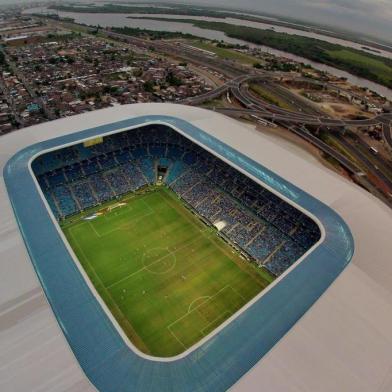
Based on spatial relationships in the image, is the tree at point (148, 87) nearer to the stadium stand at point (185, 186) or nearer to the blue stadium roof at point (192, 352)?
the stadium stand at point (185, 186)

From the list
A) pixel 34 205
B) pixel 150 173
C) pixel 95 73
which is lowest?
pixel 95 73

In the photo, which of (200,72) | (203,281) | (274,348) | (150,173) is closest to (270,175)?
(203,281)

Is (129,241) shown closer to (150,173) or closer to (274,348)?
(150,173)

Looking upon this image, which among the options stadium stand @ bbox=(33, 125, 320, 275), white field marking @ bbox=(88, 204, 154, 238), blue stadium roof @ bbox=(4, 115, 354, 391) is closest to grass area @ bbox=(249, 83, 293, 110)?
stadium stand @ bbox=(33, 125, 320, 275)

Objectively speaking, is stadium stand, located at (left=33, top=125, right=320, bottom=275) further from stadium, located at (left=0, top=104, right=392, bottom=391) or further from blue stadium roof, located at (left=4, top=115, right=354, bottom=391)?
blue stadium roof, located at (left=4, top=115, right=354, bottom=391)

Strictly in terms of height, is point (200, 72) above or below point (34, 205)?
below

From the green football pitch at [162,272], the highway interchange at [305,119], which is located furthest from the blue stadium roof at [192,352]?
the highway interchange at [305,119]

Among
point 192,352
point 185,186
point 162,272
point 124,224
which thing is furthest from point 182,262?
point 192,352
